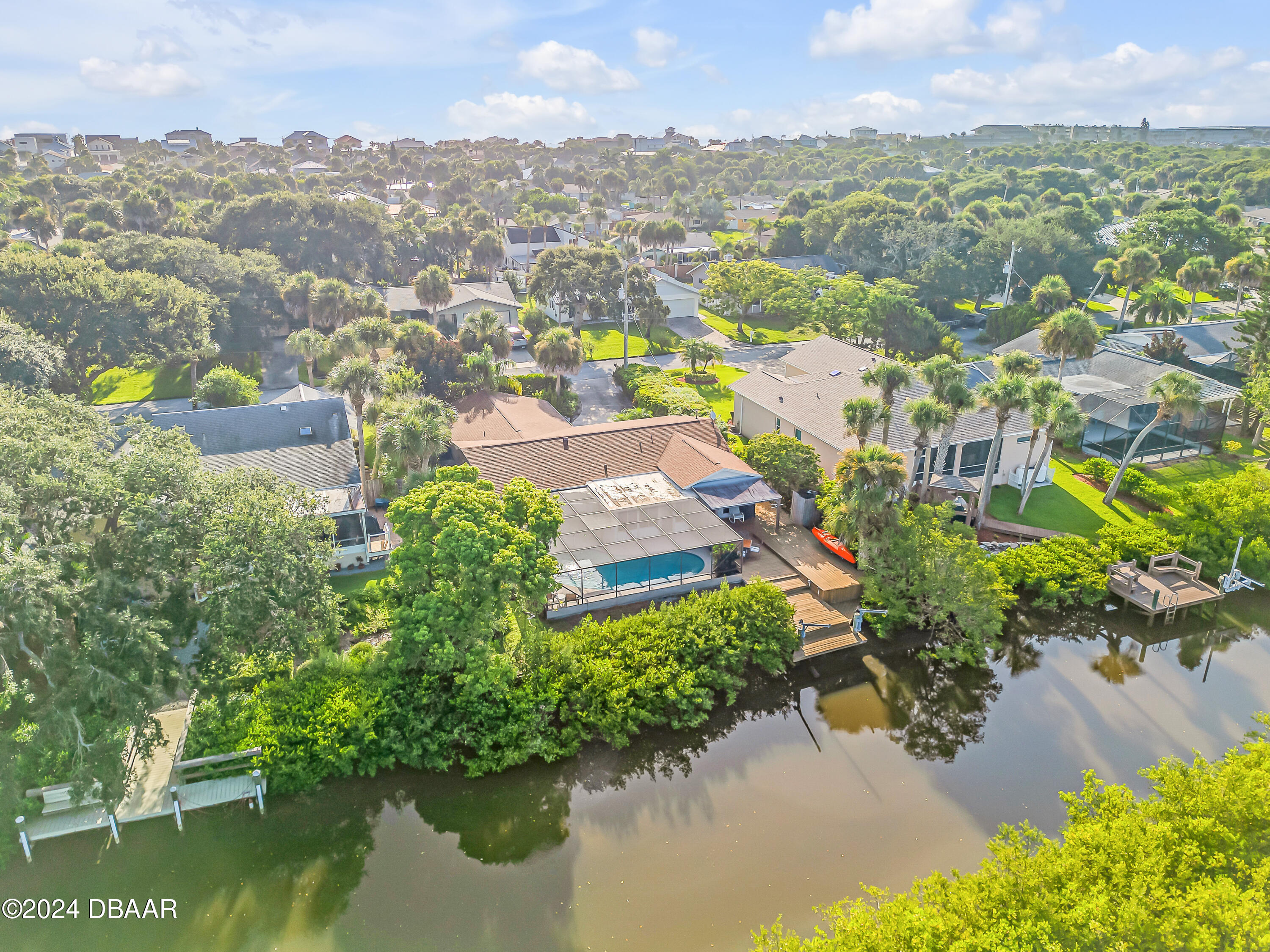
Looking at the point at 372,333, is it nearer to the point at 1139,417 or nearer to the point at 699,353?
the point at 699,353

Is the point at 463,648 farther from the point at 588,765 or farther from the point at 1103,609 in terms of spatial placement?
the point at 1103,609

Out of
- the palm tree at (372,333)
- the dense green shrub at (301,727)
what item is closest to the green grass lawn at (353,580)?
the dense green shrub at (301,727)

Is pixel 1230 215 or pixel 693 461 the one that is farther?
pixel 1230 215

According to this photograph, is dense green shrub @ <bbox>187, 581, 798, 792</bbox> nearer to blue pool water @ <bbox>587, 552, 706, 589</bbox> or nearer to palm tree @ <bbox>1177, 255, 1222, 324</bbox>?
blue pool water @ <bbox>587, 552, 706, 589</bbox>

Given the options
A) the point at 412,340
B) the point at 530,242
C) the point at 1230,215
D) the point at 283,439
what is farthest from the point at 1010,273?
the point at 283,439

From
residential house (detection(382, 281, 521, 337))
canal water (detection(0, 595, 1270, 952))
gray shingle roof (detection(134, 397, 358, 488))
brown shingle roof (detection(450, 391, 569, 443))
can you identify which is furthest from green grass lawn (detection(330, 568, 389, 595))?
residential house (detection(382, 281, 521, 337))

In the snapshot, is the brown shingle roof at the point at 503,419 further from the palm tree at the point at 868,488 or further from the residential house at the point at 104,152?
the residential house at the point at 104,152

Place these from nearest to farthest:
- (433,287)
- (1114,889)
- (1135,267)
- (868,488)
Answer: (1114,889), (868,488), (433,287), (1135,267)
